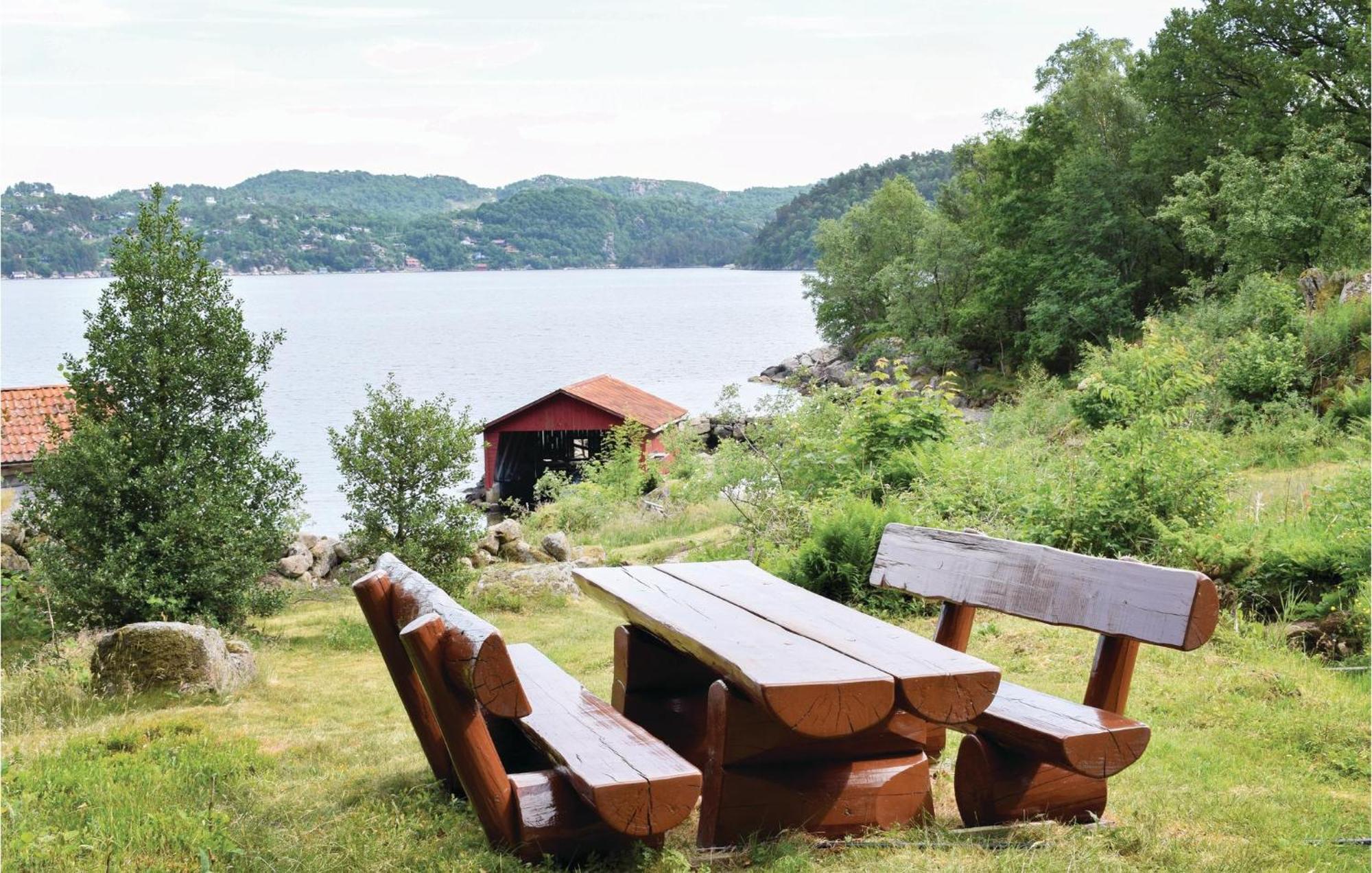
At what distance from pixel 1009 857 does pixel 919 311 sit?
45.9 meters

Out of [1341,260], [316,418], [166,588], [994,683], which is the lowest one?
[316,418]

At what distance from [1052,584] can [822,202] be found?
130m

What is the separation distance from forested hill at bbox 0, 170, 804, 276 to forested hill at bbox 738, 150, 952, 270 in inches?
701

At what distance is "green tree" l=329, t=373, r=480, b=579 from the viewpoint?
41.7 feet

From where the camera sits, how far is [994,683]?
11.4ft

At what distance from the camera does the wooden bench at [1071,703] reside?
152 inches

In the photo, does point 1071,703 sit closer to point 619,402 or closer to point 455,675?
point 455,675

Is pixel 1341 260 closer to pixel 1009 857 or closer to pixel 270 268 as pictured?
pixel 1009 857

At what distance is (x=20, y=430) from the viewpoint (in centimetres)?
2102

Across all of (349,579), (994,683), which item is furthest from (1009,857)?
(349,579)

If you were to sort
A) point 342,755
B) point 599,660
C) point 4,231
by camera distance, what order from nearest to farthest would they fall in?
point 342,755 → point 599,660 → point 4,231

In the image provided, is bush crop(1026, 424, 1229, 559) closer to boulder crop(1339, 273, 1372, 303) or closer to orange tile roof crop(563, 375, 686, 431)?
boulder crop(1339, 273, 1372, 303)

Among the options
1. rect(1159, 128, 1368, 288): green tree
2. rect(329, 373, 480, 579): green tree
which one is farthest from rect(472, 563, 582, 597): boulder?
rect(1159, 128, 1368, 288): green tree

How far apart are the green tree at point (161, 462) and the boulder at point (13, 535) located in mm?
4432
